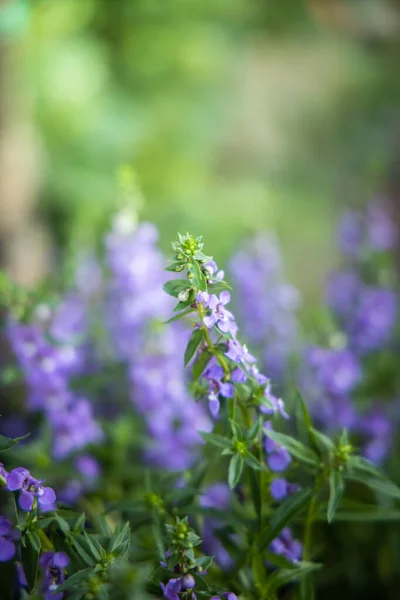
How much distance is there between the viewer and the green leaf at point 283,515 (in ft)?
1.84

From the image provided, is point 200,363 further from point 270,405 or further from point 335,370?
point 335,370

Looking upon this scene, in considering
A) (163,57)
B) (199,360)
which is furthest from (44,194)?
(199,360)

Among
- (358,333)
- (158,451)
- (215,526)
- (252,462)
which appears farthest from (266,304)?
(252,462)

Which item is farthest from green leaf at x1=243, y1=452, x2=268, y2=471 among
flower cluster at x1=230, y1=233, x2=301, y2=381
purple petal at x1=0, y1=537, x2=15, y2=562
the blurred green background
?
the blurred green background

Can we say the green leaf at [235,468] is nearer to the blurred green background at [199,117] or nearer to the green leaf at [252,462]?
the green leaf at [252,462]

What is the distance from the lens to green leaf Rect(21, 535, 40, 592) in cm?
50

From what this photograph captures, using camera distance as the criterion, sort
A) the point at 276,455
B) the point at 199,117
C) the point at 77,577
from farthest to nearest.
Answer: the point at 199,117 → the point at 276,455 → the point at 77,577

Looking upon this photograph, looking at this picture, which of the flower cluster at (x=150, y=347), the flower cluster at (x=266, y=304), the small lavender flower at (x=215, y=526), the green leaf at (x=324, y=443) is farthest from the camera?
the flower cluster at (x=266, y=304)

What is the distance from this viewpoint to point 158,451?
2.82ft

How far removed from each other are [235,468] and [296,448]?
0.07 m

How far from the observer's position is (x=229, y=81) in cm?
225

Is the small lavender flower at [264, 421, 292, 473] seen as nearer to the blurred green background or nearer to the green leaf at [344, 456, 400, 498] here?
the green leaf at [344, 456, 400, 498]

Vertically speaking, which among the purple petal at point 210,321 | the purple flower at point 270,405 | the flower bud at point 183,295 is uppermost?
the flower bud at point 183,295

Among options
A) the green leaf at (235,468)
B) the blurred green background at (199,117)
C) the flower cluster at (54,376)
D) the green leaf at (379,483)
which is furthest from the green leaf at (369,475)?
the blurred green background at (199,117)
